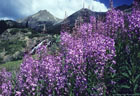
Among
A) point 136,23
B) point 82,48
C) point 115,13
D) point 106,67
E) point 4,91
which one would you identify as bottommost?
point 4,91

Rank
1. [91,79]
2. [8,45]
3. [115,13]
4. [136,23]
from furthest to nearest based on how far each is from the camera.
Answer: [8,45], [115,13], [136,23], [91,79]

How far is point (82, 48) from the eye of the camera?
18.1 feet

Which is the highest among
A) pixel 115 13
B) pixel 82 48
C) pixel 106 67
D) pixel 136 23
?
pixel 115 13

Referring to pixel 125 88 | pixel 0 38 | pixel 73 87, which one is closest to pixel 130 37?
pixel 125 88

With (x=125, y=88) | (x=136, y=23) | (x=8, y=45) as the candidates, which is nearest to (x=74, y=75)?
(x=125, y=88)

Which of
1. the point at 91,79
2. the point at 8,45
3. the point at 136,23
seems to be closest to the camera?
the point at 91,79

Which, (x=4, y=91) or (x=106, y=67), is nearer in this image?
(x=106, y=67)

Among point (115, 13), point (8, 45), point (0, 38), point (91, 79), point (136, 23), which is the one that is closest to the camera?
point (91, 79)

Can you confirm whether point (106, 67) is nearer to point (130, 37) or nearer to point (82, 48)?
point (82, 48)

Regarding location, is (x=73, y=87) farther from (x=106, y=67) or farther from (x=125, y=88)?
(x=125, y=88)

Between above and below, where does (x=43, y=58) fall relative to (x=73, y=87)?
above

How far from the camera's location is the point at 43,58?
5.86 metres

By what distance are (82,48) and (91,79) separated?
0.96 metres

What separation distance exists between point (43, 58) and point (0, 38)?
2141cm
